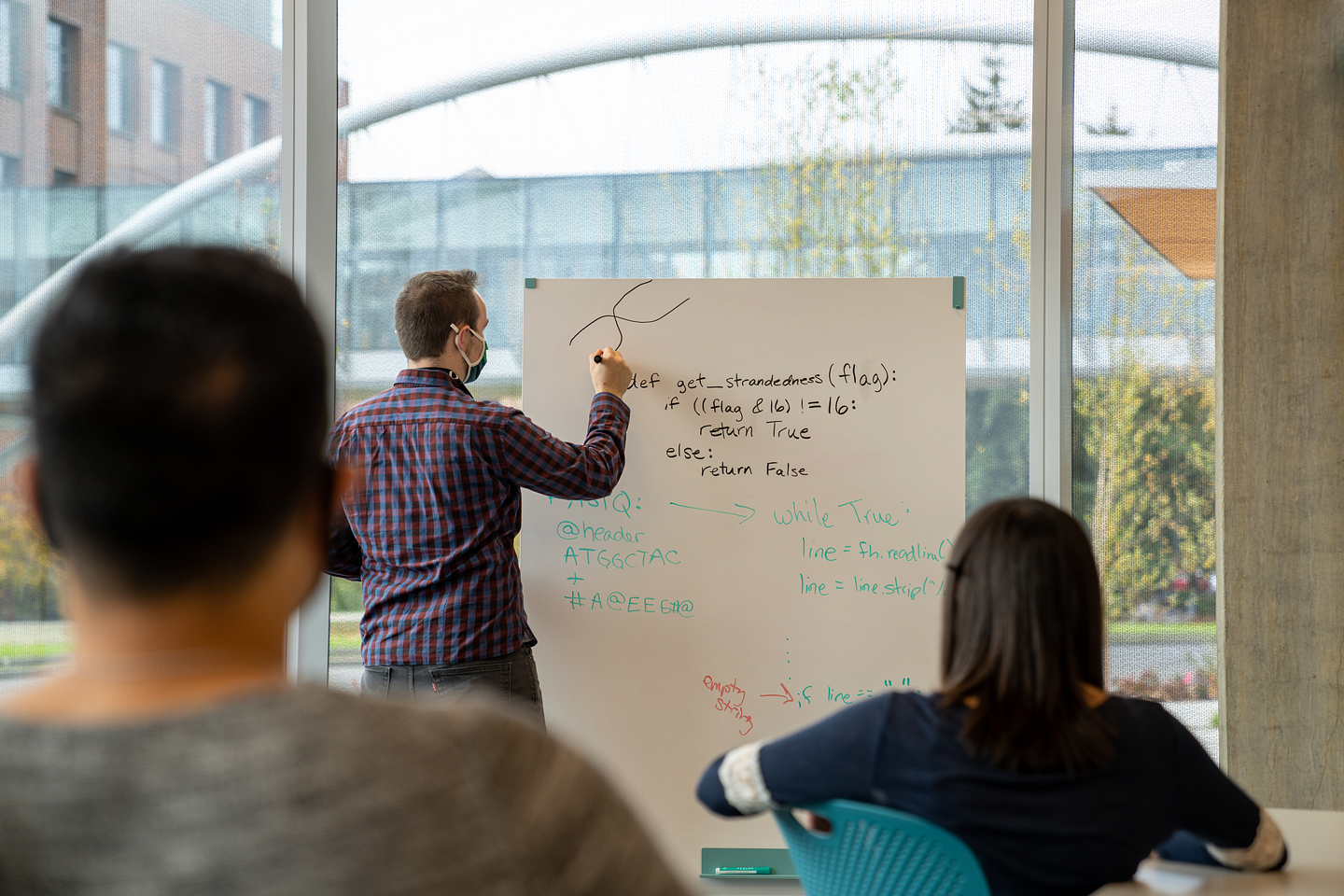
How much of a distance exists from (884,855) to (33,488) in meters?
1.11

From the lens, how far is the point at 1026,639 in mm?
1290

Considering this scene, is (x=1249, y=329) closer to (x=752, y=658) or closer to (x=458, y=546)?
(x=752, y=658)

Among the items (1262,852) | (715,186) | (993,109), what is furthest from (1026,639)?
(993,109)

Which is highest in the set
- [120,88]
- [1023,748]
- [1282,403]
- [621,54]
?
[621,54]

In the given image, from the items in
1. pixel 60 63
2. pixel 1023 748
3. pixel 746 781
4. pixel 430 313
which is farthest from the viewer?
pixel 60 63

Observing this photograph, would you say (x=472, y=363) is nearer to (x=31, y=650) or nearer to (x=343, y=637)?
(x=343, y=637)

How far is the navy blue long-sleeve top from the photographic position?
126 centimetres

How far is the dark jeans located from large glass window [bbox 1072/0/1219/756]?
162 centimetres

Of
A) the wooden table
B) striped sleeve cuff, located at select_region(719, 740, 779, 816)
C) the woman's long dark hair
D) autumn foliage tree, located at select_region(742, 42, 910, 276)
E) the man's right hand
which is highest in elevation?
autumn foliage tree, located at select_region(742, 42, 910, 276)

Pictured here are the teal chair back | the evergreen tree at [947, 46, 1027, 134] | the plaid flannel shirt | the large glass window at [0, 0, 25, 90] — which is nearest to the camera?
the teal chair back

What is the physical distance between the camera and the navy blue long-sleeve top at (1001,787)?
4.12ft

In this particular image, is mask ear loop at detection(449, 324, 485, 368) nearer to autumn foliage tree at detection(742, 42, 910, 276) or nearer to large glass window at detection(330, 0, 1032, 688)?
large glass window at detection(330, 0, 1032, 688)

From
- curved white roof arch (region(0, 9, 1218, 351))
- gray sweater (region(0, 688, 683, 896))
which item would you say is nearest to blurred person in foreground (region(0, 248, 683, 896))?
gray sweater (region(0, 688, 683, 896))

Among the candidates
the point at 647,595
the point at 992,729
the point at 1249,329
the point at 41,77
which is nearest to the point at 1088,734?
the point at 992,729
